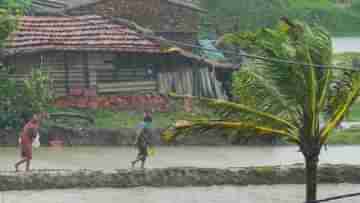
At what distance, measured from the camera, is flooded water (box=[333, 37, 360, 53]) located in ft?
124

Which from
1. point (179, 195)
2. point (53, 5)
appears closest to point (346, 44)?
point (53, 5)

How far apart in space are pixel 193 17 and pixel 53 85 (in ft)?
19.5

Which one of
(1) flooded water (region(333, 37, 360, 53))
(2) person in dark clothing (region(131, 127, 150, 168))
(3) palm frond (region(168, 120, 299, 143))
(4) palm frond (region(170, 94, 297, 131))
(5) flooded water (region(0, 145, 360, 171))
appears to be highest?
(1) flooded water (region(333, 37, 360, 53))

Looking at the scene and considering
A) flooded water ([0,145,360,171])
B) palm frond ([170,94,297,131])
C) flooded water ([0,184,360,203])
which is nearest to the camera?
palm frond ([170,94,297,131])

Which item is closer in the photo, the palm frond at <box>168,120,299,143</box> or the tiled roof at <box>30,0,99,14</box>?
the palm frond at <box>168,120,299,143</box>

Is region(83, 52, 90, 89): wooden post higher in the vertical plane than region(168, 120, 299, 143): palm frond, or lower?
higher

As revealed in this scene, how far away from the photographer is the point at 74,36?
90.0ft

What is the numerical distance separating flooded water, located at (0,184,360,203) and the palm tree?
1249 millimetres

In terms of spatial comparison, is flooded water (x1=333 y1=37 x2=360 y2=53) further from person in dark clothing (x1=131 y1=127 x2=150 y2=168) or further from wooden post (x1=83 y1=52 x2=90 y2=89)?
person in dark clothing (x1=131 y1=127 x2=150 y2=168)

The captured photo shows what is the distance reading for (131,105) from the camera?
88.3 feet

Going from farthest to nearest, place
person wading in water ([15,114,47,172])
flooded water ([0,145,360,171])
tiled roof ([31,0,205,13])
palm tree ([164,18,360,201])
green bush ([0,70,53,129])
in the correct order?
tiled roof ([31,0,205,13]), green bush ([0,70,53,129]), flooded water ([0,145,360,171]), person wading in water ([15,114,47,172]), palm tree ([164,18,360,201])

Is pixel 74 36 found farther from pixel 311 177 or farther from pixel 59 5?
pixel 311 177

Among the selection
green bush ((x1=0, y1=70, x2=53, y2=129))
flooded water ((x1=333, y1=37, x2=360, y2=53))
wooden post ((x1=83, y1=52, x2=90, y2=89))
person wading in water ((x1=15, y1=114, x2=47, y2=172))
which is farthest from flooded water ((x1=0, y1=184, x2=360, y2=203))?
flooded water ((x1=333, y1=37, x2=360, y2=53))

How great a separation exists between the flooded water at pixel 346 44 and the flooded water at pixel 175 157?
13.3 metres
